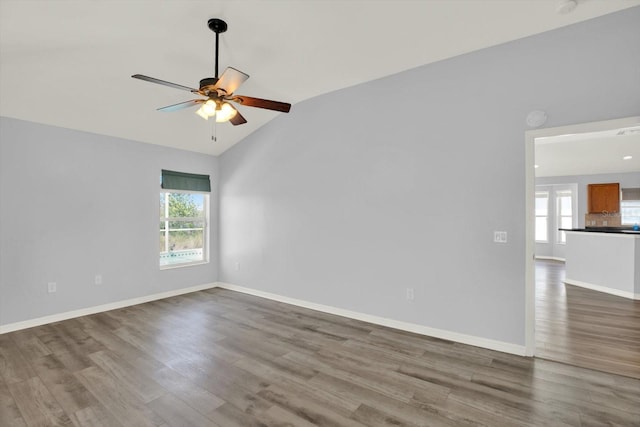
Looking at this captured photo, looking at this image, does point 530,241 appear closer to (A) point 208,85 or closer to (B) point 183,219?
(A) point 208,85

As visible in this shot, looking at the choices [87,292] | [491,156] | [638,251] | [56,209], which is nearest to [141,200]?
[56,209]

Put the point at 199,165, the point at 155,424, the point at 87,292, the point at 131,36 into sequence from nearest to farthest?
the point at 155,424 → the point at 131,36 → the point at 87,292 → the point at 199,165

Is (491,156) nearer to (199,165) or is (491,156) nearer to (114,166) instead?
(199,165)

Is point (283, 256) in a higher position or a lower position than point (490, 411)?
higher

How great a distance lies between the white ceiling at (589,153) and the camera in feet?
19.5

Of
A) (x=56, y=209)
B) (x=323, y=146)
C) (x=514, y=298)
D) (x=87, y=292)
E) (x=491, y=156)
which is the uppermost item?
(x=323, y=146)

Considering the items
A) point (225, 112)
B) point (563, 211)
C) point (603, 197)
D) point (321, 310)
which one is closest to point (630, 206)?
point (603, 197)

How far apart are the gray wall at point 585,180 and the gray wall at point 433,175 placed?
25.5 feet

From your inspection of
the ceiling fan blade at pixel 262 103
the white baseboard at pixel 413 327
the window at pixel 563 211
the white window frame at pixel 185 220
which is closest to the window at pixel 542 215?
the window at pixel 563 211

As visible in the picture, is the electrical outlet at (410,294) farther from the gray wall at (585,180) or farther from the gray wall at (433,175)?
the gray wall at (585,180)

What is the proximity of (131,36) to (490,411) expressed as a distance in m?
4.15

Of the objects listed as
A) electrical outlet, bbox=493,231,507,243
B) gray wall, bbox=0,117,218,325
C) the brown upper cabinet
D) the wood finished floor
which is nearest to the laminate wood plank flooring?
the wood finished floor

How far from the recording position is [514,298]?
293 cm

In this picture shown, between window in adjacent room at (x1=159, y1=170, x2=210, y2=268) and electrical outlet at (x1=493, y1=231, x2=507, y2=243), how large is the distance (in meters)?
4.62
